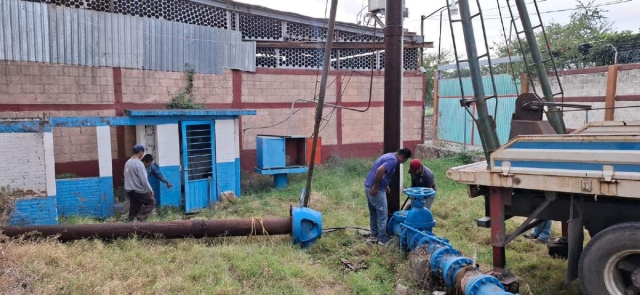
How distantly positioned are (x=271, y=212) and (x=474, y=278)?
499cm

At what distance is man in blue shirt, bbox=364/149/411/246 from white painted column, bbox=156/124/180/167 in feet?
15.1

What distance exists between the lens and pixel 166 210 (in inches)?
348

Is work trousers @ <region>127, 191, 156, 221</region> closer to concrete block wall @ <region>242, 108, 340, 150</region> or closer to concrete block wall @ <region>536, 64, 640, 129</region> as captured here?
concrete block wall @ <region>242, 108, 340, 150</region>

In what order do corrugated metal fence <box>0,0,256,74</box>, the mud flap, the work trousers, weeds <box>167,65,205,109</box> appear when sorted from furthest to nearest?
weeds <box>167,65,205,109</box>
corrugated metal fence <box>0,0,256,74</box>
the work trousers
the mud flap

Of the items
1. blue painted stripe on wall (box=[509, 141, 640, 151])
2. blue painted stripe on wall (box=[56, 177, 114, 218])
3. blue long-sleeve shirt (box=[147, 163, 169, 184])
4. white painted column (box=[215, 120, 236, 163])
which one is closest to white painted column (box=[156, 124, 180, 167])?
blue long-sleeve shirt (box=[147, 163, 169, 184])

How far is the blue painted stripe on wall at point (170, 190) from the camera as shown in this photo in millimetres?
8930

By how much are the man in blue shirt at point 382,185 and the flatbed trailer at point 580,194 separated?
4.96ft

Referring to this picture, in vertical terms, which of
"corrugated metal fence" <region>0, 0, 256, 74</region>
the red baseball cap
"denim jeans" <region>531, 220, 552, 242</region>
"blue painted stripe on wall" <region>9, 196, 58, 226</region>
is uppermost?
"corrugated metal fence" <region>0, 0, 256, 74</region>

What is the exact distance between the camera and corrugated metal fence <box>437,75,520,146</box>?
12.9 m

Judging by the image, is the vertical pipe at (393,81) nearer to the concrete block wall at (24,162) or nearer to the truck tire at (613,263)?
the truck tire at (613,263)

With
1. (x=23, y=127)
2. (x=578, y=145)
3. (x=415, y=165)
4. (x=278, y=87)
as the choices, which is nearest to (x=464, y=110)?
(x=278, y=87)

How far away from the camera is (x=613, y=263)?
12.5 ft

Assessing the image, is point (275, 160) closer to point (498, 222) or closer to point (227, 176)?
point (227, 176)

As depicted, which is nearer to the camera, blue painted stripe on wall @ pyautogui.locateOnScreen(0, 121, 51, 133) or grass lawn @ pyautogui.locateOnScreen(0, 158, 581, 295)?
grass lawn @ pyautogui.locateOnScreen(0, 158, 581, 295)
